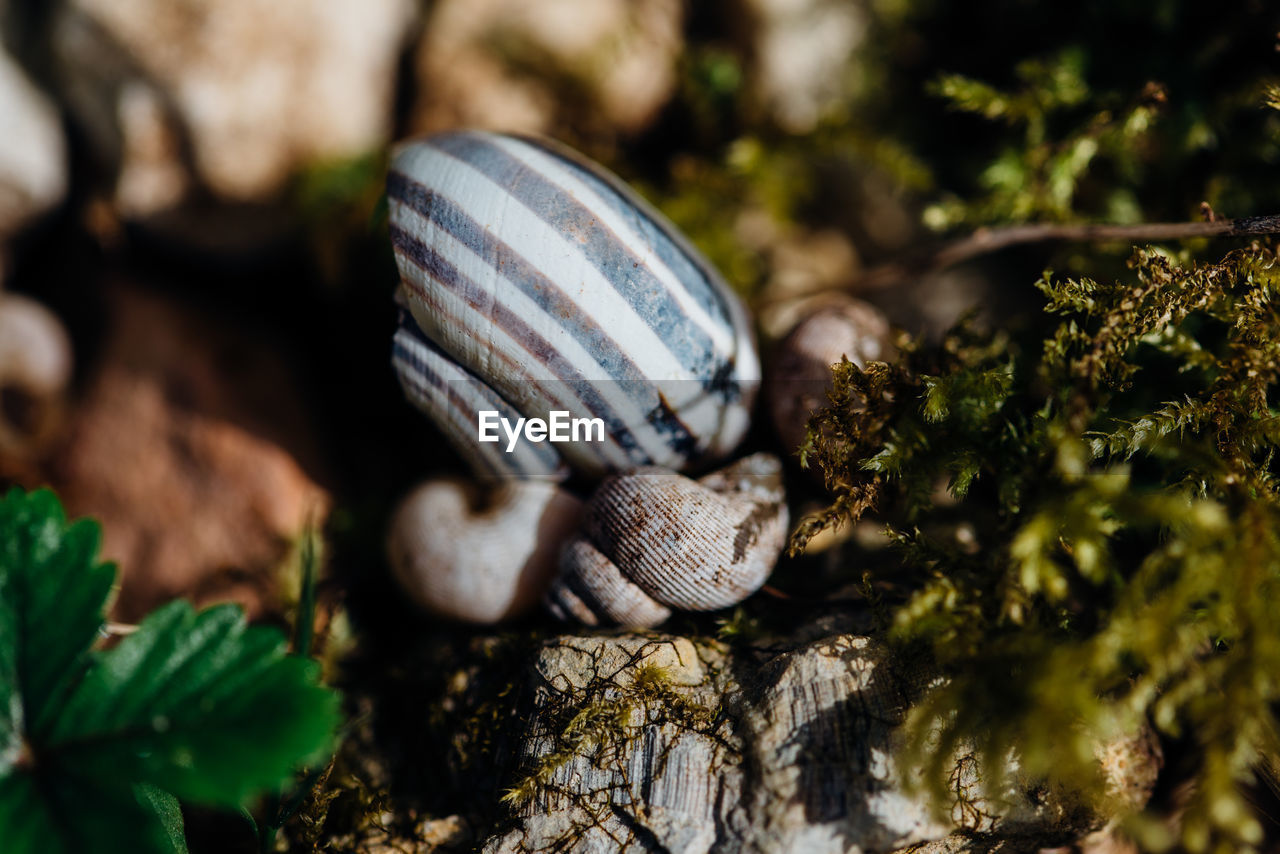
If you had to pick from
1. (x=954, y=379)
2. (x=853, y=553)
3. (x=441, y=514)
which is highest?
(x=954, y=379)

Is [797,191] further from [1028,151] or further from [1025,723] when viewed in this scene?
[1025,723]

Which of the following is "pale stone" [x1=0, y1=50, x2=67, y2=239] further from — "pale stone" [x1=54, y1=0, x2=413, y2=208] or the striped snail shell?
the striped snail shell

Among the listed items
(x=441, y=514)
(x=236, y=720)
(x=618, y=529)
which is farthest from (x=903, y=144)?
(x=236, y=720)

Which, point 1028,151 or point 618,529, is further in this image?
point 1028,151

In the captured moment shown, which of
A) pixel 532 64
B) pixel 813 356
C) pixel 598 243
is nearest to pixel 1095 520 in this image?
pixel 813 356

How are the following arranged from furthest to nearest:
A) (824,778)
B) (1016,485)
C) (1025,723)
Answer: (1016,485)
(824,778)
(1025,723)

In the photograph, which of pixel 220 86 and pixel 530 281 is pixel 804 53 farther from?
pixel 220 86

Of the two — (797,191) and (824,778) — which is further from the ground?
(797,191)
